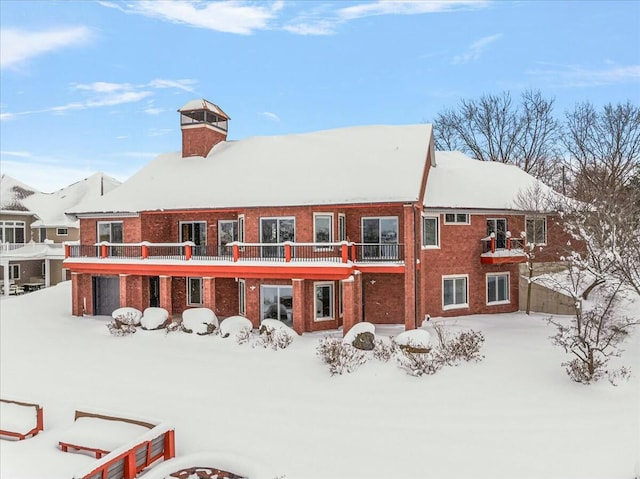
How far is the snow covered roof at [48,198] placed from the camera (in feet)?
128

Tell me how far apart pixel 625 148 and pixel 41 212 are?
51047 millimetres

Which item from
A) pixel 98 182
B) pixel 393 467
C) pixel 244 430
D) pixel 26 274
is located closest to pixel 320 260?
pixel 244 430

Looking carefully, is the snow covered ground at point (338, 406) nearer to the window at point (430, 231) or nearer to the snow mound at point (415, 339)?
the snow mound at point (415, 339)

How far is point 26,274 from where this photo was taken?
120 feet

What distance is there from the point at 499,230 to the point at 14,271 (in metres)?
36.8

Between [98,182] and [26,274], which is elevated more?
[98,182]

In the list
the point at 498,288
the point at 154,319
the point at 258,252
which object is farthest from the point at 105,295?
the point at 498,288

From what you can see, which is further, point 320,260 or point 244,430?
point 320,260

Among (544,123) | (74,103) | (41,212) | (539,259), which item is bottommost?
(539,259)

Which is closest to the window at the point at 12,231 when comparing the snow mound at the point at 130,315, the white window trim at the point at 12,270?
the white window trim at the point at 12,270

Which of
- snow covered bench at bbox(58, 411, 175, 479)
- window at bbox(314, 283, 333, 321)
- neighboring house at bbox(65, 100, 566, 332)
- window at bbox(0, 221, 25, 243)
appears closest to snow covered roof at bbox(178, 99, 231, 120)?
neighboring house at bbox(65, 100, 566, 332)

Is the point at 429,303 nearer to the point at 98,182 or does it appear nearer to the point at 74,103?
the point at 74,103

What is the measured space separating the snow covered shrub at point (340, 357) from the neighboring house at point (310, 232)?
9.39ft

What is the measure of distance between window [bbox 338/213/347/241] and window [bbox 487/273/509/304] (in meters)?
8.22
